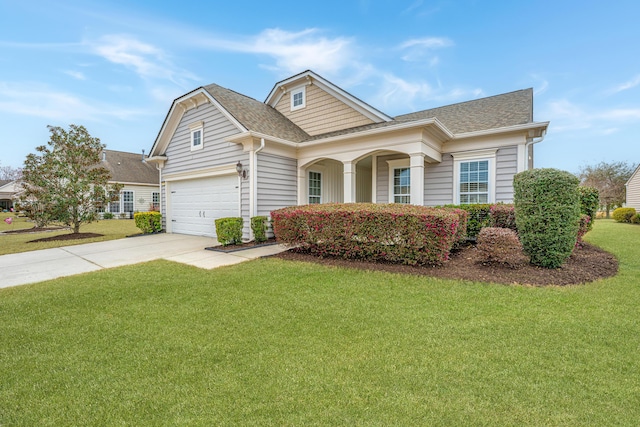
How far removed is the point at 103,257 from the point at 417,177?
8461mm

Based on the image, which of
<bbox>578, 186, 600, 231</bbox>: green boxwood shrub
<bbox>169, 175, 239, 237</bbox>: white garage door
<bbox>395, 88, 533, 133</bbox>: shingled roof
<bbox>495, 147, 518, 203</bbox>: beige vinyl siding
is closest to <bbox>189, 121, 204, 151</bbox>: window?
<bbox>169, 175, 239, 237</bbox>: white garage door

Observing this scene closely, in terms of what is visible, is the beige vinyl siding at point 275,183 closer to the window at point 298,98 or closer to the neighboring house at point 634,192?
the window at point 298,98

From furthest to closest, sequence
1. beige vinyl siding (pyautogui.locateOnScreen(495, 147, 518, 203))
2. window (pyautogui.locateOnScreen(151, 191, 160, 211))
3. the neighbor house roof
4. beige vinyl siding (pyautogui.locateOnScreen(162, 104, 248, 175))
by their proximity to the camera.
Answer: window (pyautogui.locateOnScreen(151, 191, 160, 211))
the neighbor house roof
beige vinyl siding (pyautogui.locateOnScreen(162, 104, 248, 175))
beige vinyl siding (pyautogui.locateOnScreen(495, 147, 518, 203))

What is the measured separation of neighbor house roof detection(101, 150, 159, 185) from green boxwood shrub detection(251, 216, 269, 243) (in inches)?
853

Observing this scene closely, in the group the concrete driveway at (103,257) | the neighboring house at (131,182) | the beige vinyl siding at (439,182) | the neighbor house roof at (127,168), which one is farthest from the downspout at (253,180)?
the neighbor house roof at (127,168)

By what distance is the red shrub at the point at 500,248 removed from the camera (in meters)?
5.23

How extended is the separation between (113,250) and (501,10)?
1490 cm

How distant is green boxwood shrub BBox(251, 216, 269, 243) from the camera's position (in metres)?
8.63

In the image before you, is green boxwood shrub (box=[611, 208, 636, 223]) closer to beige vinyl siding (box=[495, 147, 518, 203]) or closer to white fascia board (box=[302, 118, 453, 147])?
beige vinyl siding (box=[495, 147, 518, 203])

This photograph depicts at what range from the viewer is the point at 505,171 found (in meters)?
8.27

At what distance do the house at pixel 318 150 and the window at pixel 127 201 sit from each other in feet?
50.5

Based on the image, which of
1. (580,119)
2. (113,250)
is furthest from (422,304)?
(580,119)

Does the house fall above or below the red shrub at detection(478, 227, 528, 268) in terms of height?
above

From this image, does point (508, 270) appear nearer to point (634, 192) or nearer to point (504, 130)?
point (504, 130)
